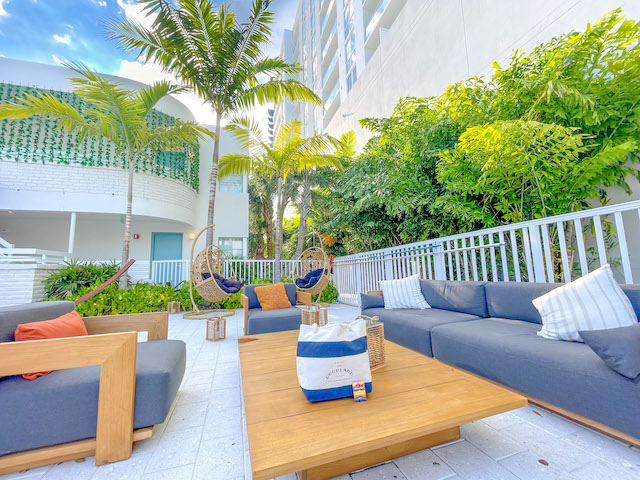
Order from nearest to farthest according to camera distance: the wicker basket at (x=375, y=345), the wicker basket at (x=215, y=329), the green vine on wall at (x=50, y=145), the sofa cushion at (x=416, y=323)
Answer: the wicker basket at (x=375, y=345) → the sofa cushion at (x=416, y=323) → the wicker basket at (x=215, y=329) → the green vine on wall at (x=50, y=145)

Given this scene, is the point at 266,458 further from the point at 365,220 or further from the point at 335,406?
the point at 365,220

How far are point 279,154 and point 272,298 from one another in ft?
13.1

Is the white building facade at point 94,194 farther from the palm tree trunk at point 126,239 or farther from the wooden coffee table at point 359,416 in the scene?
the wooden coffee table at point 359,416

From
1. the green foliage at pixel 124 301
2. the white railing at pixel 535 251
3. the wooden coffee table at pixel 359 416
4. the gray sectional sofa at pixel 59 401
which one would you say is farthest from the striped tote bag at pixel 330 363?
the green foliage at pixel 124 301

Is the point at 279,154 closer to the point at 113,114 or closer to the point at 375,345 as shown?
the point at 113,114

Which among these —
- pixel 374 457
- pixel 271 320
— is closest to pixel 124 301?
pixel 271 320

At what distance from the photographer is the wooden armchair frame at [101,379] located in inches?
48.6

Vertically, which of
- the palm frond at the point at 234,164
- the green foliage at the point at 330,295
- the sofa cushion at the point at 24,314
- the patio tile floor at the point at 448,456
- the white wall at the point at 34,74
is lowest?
the patio tile floor at the point at 448,456

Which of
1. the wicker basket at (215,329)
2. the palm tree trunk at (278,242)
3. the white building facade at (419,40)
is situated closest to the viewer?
the wicker basket at (215,329)

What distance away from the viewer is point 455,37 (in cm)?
527

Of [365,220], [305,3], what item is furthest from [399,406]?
[305,3]

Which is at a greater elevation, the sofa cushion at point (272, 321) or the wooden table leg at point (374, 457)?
the sofa cushion at point (272, 321)

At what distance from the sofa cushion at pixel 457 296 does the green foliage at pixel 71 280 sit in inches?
255

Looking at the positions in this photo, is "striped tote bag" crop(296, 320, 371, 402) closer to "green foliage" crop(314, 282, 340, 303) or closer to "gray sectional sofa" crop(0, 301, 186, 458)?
"gray sectional sofa" crop(0, 301, 186, 458)
